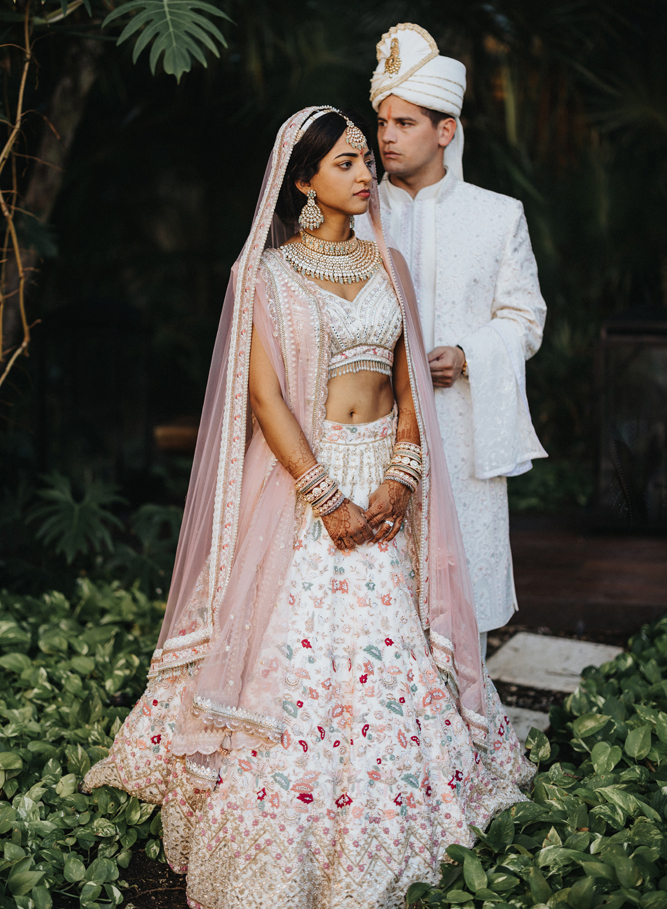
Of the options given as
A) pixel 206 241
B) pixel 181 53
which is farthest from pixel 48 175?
pixel 206 241

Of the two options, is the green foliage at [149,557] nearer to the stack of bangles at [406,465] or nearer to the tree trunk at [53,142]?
the tree trunk at [53,142]

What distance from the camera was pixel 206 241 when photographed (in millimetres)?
9266

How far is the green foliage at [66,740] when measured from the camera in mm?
2188

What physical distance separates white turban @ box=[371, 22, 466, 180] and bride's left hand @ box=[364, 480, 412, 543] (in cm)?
108

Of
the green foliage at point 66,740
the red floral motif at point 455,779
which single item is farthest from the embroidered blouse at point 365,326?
the green foliage at point 66,740

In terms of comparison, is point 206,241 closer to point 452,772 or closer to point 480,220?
point 480,220

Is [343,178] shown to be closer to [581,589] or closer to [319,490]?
[319,490]

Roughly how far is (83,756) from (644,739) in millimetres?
1549

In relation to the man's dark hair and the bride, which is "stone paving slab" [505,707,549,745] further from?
the man's dark hair

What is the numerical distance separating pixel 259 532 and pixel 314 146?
89cm

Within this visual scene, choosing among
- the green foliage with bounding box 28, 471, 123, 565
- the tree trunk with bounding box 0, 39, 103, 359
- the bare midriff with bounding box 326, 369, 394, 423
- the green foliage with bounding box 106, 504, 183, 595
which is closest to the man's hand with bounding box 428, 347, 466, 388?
the bare midriff with bounding box 326, 369, 394, 423

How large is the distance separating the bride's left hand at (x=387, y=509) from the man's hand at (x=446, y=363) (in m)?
0.46

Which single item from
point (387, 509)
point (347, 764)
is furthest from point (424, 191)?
point (347, 764)

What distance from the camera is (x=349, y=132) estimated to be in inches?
83.9
